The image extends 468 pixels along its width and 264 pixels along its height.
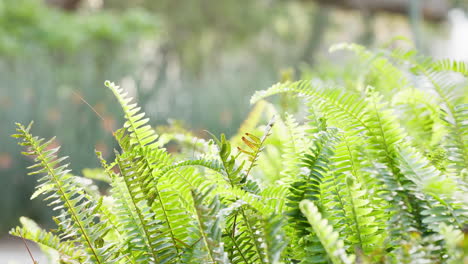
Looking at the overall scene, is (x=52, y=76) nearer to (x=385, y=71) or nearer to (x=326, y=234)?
(x=385, y=71)

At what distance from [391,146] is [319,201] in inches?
3.9

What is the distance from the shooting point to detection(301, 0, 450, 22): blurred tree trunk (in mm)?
7016

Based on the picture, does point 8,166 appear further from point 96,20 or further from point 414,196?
point 414,196

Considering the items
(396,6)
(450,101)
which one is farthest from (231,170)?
(396,6)

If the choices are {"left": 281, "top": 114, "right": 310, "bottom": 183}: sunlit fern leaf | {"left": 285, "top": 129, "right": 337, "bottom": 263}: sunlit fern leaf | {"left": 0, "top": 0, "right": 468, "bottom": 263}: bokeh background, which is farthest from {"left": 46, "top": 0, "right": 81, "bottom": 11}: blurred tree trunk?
{"left": 285, "top": 129, "right": 337, "bottom": 263}: sunlit fern leaf

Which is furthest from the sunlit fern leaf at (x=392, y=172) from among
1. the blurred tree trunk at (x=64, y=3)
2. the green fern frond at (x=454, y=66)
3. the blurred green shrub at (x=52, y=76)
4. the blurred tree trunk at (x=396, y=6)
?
the blurred tree trunk at (x=64, y=3)

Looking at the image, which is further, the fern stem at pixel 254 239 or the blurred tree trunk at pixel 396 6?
the blurred tree trunk at pixel 396 6

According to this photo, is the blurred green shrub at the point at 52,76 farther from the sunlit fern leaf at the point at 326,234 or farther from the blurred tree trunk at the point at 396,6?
the sunlit fern leaf at the point at 326,234

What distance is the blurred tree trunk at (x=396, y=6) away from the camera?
23.0ft

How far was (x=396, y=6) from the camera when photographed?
7402 mm

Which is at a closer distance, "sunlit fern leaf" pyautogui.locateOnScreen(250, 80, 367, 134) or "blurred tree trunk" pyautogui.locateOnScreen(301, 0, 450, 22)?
"sunlit fern leaf" pyautogui.locateOnScreen(250, 80, 367, 134)

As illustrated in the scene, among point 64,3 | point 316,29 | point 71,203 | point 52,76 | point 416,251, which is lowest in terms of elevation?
point 416,251

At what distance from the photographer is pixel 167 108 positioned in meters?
5.56

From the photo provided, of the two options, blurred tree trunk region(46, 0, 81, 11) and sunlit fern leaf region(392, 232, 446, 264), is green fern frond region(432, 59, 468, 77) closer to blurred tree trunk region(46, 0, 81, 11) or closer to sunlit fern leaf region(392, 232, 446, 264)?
sunlit fern leaf region(392, 232, 446, 264)
